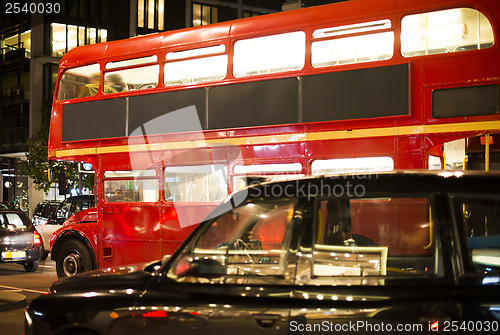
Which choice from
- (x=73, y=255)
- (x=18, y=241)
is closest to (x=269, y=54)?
(x=73, y=255)

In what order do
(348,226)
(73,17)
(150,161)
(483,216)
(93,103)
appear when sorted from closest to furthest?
(348,226)
(483,216)
(150,161)
(93,103)
(73,17)

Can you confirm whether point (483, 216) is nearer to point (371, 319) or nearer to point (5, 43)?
point (371, 319)

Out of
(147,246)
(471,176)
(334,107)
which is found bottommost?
(147,246)

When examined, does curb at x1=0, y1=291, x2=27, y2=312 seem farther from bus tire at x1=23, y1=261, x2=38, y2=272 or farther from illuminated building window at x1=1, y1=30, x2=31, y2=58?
illuminated building window at x1=1, y1=30, x2=31, y2=58

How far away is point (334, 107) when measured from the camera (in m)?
7.91

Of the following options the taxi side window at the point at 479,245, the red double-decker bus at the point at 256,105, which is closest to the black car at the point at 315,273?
the taxi side window at the point at 479,245

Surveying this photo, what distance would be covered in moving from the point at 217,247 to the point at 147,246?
20.1 ft

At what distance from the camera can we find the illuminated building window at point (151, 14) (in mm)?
39219

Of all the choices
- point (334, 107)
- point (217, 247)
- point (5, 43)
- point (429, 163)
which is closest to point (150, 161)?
point (334, 107)

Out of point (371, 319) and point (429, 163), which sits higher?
point (429, 163)

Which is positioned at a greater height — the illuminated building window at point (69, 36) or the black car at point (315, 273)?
the illuminated building window at point (69, 36)

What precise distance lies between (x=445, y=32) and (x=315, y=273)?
17.3ft

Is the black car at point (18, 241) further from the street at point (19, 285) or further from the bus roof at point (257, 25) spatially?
the bus roof at point (257, 25)

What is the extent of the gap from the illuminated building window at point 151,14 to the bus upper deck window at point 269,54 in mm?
32304
